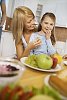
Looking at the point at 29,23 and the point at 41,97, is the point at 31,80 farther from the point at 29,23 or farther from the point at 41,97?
the point at 29,23

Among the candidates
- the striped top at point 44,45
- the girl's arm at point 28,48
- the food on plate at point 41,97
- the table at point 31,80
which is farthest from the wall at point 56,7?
the food on plate at point 41,97

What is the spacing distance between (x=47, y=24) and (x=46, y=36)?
0.10m

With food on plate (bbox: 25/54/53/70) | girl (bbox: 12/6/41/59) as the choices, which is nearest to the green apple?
food on plate (bbox: 25/54/53/70)

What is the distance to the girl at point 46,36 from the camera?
4.78ft

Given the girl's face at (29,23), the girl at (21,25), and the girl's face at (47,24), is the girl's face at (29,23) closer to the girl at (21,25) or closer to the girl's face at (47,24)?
the girl at (21,25)

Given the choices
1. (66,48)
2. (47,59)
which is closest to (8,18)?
(66,48)

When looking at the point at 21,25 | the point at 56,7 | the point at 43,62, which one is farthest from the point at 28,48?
the point at 56,7

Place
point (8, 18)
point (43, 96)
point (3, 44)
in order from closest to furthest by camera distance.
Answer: point (43, 96), point (3, 44), point (8, 18)

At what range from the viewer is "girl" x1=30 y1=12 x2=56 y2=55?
1458 mm

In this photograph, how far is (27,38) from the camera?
1.50 m

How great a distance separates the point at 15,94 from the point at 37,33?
3.98ft

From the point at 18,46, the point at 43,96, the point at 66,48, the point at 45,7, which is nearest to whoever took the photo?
the point at 43,96

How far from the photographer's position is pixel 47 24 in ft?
5.03

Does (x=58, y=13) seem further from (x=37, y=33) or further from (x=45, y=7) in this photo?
(x=37, y=33)
